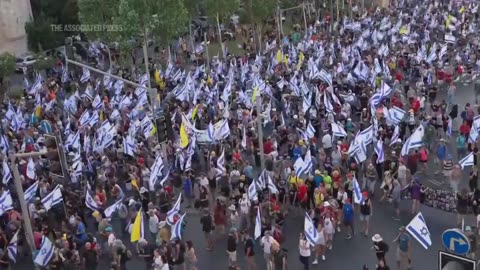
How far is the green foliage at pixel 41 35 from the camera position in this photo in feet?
157

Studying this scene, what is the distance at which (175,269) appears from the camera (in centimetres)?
1550

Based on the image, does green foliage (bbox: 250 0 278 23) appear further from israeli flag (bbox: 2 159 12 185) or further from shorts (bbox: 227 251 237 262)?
shorts (bbox: 227 251 237 262)

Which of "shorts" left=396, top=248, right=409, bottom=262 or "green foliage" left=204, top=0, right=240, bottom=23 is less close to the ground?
"green foliage" left=204, top=0, right=240, bottom=23

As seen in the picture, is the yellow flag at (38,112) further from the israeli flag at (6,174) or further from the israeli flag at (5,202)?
the israeli flag at (5,202)

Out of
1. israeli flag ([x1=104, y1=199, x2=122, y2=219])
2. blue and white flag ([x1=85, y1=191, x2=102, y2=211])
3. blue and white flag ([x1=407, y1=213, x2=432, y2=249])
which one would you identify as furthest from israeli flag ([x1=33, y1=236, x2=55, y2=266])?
blue and white flag ([x1=407, y1=213, x2=432, y2=249])

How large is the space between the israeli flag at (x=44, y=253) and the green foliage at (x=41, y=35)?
1374 inches

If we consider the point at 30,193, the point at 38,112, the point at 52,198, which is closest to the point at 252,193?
the point at 52,198

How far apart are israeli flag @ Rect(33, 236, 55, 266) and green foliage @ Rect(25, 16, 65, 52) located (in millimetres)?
34892

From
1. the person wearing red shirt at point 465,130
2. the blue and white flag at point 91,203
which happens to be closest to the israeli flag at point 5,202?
the blue and white flag at point 91,203

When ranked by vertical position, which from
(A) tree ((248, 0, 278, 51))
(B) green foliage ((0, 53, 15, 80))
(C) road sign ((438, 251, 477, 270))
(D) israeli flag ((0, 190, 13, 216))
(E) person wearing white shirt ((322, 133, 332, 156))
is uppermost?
(C) road sign ((438, 251, 477, 270))

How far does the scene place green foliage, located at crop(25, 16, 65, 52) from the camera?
157 ft

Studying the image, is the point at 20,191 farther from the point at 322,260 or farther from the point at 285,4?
the point at 285,4

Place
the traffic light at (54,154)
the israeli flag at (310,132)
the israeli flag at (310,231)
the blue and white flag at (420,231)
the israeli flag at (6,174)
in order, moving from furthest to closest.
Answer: the israeli flag at (310,132) → the israeli flag at (6,174) → the traffic light at (54,154) → the israeli flag at (310,231) → the blue and white flag at (420,231)

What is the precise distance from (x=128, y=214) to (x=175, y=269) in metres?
3.16
